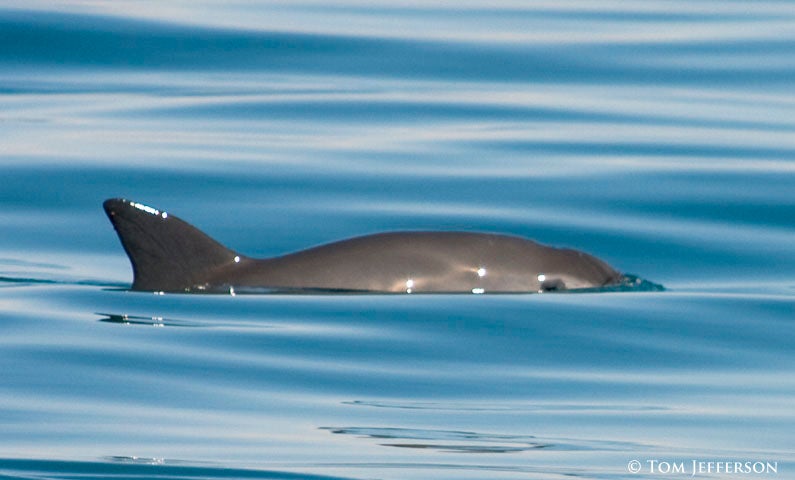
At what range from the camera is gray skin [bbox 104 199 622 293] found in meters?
11.0

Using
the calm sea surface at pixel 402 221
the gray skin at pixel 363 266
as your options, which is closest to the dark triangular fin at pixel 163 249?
the gray skin at pixel 363 266

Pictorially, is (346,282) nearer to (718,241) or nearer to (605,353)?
(605,353)

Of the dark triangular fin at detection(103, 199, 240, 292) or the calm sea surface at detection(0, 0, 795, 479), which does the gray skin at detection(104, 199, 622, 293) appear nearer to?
the dark triangular fin at detection(103, 199, 240, 292)

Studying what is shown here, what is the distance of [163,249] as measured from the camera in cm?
1090

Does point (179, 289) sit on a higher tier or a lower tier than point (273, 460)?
higher

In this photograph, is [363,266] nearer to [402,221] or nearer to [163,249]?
[163,249]

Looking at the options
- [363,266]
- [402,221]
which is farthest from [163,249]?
[402,221]

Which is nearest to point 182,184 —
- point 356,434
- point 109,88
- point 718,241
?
point 718,241

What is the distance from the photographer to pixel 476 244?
11312 millimetres

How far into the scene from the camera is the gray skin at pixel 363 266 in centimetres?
1097

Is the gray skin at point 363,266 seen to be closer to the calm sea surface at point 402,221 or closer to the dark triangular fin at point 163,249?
the dark triangular fin at point 163,249

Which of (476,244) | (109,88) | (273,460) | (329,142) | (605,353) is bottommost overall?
(273,460)

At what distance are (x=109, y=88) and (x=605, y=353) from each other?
11722 mm

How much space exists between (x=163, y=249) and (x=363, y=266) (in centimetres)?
109
